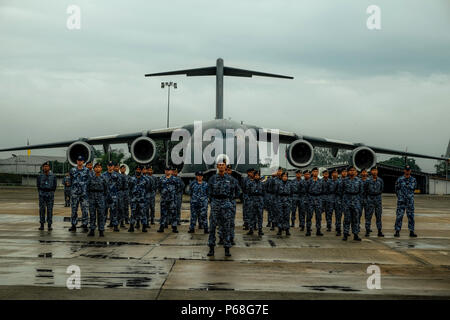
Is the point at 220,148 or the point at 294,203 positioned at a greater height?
the point at 220,148

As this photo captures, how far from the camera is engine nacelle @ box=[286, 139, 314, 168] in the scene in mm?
19328

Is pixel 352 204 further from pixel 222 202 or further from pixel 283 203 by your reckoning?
pixel 222 202

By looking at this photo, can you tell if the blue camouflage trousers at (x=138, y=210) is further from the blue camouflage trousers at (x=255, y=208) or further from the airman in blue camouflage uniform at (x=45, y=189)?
the blue camouflage trousers at (x=255, y=208)

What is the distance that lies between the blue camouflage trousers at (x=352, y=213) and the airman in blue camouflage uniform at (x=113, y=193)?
18.0 feet

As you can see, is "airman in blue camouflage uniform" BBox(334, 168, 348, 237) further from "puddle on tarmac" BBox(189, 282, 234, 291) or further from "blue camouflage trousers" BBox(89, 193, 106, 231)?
"puddle on tarmac" BBox(189, 282, 234, 291)

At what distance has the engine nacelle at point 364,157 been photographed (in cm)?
1931

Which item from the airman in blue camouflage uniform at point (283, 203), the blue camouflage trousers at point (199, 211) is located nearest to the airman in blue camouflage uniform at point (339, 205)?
the airman in blue camouflage uniform at point (283, 203)

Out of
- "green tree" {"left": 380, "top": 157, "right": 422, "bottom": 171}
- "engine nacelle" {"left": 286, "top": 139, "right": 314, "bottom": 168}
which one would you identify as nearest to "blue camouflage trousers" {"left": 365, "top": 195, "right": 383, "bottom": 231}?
"engine nacelle" {"left": 286, "top": 139, "right": 314, "bottom": 168}

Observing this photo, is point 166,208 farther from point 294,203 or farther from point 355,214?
point 355,214

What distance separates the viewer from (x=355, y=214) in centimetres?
1092

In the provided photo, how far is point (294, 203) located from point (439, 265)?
20.1 ft

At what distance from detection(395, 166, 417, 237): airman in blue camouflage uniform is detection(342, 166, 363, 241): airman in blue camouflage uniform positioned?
4.34 ft

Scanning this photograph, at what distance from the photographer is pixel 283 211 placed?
11.7 meters
